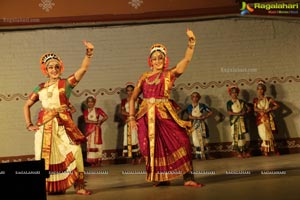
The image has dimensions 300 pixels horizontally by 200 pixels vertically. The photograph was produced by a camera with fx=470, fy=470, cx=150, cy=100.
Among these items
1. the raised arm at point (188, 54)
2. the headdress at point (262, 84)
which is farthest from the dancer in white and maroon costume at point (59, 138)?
the headdress at point (262, 84)

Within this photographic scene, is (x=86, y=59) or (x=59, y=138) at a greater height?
(x=86, y=59)

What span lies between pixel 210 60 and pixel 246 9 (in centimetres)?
97

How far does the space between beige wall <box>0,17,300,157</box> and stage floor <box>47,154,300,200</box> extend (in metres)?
1.31

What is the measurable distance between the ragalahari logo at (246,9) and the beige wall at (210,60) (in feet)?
0.69

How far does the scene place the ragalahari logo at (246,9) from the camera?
717 cm

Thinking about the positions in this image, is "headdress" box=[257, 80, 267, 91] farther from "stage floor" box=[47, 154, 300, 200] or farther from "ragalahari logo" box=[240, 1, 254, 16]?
"stage floor" box=[47, 154, 300, 200]

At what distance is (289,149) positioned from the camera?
7.50 meters

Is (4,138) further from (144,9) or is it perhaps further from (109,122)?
(144,9)

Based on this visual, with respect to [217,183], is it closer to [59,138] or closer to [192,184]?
[192,184]

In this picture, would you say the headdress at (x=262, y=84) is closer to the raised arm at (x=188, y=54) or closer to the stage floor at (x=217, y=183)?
the stage floor at (x=217, y=183)

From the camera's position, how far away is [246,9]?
23.9 ft

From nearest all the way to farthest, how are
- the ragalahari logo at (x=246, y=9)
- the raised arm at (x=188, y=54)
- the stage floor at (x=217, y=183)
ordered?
1. the stage floor at (x=217, y=183)
2. the raised arm at (x=188, y=54)
3. the ragalahari logo at (x=246, y=9)

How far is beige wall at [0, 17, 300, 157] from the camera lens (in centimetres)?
754

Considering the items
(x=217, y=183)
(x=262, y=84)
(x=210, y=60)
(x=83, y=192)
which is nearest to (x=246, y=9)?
(x=210, y=60)
